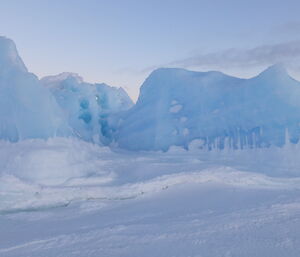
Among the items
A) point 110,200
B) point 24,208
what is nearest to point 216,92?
point 110,200

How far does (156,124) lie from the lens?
2103 centimetres

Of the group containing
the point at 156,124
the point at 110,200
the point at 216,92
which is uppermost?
the point at 216,92

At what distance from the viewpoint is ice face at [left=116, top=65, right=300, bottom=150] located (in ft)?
58.5

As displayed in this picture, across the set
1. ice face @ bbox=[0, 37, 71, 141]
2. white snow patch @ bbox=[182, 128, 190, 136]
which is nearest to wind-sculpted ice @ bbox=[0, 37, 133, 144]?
ice face @ bbox=[0, 37, 71, 141]

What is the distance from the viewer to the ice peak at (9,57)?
1523 cm

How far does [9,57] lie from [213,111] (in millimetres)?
10180

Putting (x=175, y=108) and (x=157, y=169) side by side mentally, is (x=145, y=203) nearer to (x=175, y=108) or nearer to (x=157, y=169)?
(x=157, y=169)

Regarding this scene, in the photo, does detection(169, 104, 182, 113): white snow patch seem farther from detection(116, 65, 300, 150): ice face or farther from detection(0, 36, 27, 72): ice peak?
detection(0, 36, 27, 72): ice peak

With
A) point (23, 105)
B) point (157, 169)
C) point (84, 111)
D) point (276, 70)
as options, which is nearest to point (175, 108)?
point (276, 70)

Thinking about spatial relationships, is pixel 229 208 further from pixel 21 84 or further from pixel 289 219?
pixel 21 84

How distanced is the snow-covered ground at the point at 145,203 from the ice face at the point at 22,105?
20.6 inches

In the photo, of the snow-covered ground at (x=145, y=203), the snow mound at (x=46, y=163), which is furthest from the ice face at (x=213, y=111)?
the snow mound at (x=46, y=163)

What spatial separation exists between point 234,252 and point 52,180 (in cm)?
825

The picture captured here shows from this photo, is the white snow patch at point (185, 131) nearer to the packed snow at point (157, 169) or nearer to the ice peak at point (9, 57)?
the packed snow at point (157, 169)
